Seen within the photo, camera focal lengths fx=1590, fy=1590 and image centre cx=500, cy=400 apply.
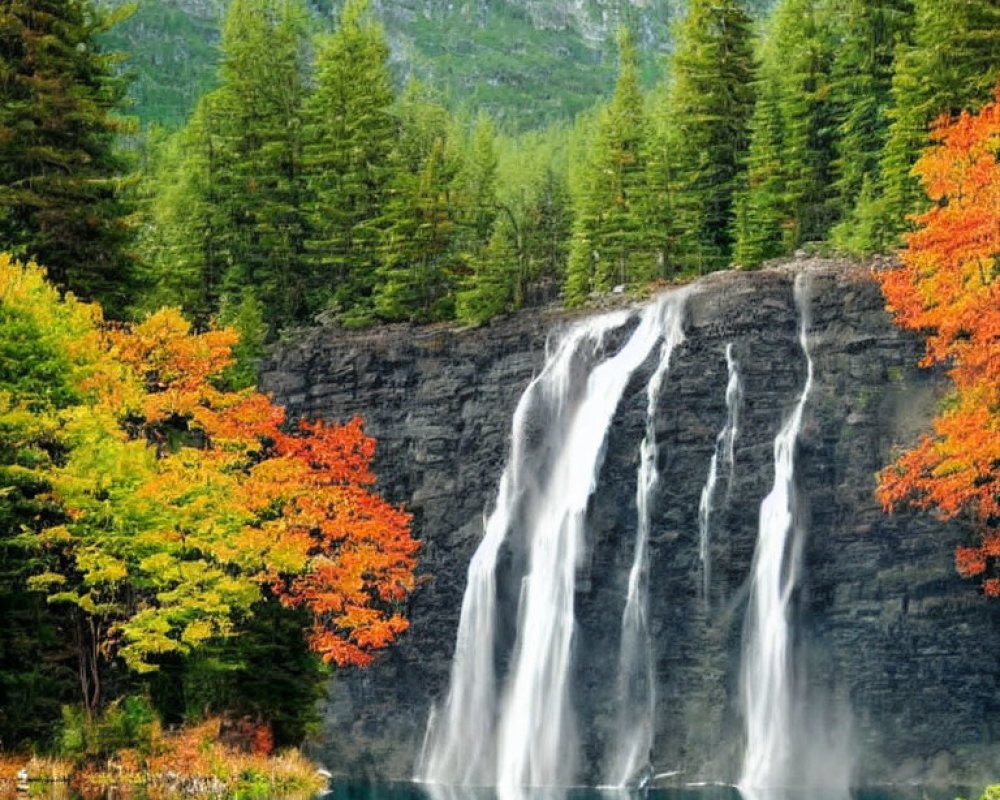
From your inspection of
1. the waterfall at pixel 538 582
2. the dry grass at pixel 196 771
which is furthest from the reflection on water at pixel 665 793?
the dry grass at pixel 196 771

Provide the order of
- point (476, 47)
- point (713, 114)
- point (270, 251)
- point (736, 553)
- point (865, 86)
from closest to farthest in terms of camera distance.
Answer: point (736, 553), point (865, 86), point (713, 114), point (270, 251), point (476, 47)

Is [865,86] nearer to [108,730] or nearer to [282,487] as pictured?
[282,487]

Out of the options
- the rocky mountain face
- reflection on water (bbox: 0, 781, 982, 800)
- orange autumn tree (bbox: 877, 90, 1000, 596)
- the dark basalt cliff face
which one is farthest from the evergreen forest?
the rocky mountain face

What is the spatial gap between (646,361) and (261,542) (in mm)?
15109

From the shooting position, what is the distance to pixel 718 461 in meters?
41.1

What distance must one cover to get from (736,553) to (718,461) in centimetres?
250

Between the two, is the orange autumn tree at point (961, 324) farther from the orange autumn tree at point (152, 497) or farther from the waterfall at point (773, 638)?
the orange autumn tree at point (152, 497)

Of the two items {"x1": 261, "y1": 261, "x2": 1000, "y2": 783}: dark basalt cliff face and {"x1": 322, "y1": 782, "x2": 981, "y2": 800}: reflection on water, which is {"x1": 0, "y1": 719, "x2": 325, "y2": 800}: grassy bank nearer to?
{"x1": 322, "y1": 782, "x2": 981, "y2": 800}: reflection on water

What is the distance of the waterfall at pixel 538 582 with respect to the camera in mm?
40656

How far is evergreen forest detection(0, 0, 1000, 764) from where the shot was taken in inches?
1149

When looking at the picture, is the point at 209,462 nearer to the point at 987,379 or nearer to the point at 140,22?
the point at 987,379

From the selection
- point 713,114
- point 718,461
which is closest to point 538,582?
point 718,461

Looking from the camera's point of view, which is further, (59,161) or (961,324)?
(59,161)

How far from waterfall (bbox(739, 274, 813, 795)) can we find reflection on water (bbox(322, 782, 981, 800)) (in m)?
1.05
